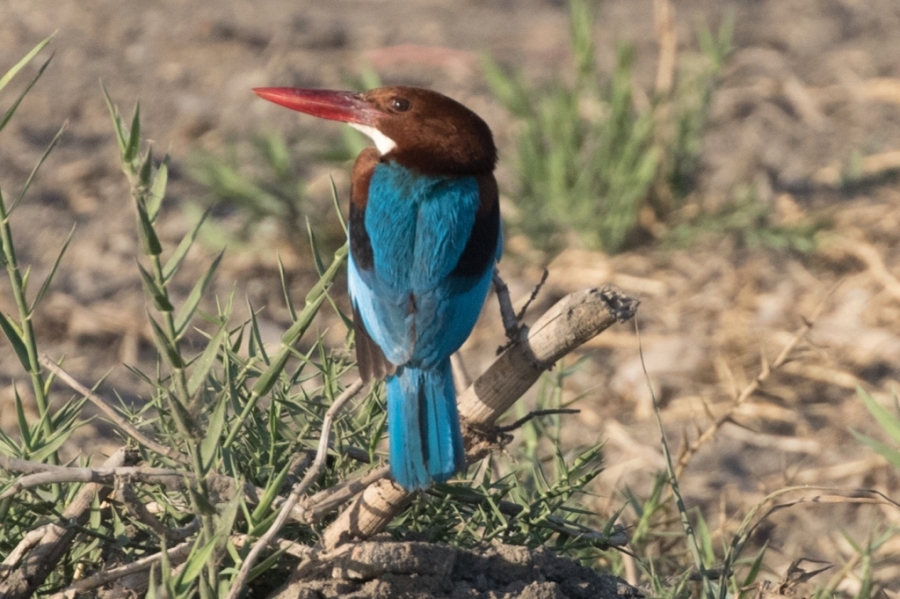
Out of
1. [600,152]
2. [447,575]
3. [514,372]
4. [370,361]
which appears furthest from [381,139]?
[600,152]

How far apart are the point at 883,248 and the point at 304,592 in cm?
318

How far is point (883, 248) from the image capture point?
172 inches

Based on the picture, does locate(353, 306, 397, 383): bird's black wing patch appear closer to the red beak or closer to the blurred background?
the red beak

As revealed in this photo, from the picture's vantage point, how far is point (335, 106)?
9.24 ft

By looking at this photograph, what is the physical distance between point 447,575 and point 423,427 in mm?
220

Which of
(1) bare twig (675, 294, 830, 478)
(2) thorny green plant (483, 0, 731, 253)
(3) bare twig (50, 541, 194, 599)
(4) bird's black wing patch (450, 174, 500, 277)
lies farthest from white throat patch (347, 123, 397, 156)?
(2) thorny green plant (483, 0, 731, 253)

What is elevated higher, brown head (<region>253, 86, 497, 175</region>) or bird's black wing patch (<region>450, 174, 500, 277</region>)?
brown head (<region>253, 86, 497, 175</region>)

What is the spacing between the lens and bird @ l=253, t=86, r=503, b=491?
1936 mm

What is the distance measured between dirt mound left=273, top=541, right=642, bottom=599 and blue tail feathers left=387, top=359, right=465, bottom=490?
109mm

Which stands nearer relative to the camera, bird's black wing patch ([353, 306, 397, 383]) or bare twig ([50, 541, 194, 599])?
bare twig ([50, 541, 194, 599])

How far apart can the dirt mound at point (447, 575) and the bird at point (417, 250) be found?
4.3 inches

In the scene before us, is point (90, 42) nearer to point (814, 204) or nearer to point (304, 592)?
point (814, 204)

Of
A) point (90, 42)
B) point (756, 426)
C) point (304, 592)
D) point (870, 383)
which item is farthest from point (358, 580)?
point (90, 42)

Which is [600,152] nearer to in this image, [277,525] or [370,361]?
[370,361]
